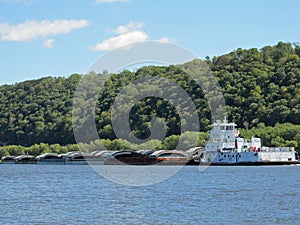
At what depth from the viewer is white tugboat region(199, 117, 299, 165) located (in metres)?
134

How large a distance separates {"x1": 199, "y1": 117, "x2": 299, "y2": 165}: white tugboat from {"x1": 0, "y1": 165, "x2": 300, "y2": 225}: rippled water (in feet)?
172

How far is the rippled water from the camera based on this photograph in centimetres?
5012

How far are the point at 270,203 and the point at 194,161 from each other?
316ft

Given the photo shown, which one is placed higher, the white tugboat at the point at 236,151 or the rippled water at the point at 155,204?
the white tugboat at the point at 236,151

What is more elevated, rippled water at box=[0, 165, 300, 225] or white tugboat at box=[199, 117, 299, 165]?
white tugboat at box=[199, 117, 299, 165]

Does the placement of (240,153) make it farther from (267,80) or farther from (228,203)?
(228,203)

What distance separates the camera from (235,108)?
18712 cm

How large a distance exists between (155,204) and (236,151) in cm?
7838

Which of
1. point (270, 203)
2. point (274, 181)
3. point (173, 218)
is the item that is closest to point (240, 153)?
point (274, 181)

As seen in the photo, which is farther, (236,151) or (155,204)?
(236,151)

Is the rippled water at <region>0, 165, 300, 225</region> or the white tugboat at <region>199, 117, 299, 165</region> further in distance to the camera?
the white tugboat at <region>199, 117, 299, 165</region>

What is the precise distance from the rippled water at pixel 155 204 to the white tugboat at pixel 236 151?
52.4m

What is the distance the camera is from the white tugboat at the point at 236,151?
134m

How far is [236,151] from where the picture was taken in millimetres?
136125
